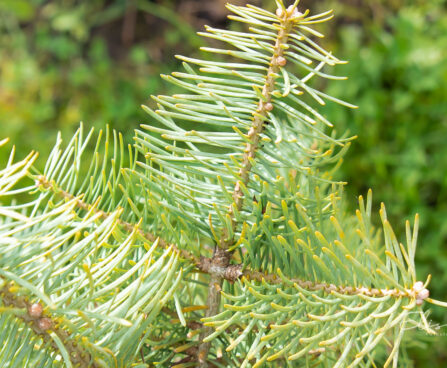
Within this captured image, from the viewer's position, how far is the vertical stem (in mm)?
266

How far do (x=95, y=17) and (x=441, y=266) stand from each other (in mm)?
1250

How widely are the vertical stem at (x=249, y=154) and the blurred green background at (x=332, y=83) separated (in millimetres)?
988

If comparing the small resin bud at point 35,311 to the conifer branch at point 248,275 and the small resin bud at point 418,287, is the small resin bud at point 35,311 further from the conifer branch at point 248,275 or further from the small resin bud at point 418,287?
the small resin bud at point 418,287

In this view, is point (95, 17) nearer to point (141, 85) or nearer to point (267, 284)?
point (141, 85)

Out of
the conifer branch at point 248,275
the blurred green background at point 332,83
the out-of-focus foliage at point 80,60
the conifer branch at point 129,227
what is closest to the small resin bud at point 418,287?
the conifer branch at point 248,275

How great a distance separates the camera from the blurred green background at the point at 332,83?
4.30 ft

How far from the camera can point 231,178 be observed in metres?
0.28

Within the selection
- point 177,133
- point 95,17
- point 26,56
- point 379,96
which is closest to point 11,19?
point 26,56

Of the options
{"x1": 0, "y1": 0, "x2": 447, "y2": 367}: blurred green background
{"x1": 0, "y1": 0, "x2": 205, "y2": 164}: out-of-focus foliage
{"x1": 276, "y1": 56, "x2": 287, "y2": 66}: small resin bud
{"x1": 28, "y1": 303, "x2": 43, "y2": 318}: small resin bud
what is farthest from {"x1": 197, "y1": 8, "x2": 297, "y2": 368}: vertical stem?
{"x1": 0, "y1": 0, "x2": 205, "y2": 164}: out-of-focus foliage

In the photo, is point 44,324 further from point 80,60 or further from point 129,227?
point 80,60

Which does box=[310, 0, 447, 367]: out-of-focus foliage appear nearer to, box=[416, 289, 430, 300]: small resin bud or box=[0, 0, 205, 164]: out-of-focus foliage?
box=[0, 0, 205, 164]: out-of-focus foliage

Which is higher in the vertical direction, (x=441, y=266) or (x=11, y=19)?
(x=11, y=19)

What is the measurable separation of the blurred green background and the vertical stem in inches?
38.9

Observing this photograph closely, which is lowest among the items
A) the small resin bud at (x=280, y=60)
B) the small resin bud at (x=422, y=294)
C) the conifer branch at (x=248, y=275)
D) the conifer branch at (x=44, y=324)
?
the conifer branch at (x=44, y=324)
